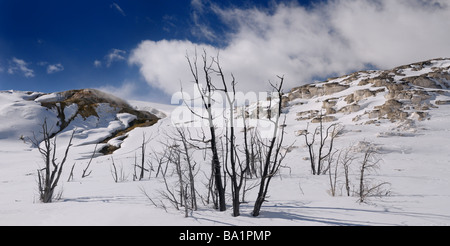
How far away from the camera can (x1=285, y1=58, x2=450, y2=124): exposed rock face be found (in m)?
42.2

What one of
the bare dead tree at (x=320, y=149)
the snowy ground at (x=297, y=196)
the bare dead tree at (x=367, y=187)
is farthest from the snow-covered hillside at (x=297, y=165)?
the bare dead tree at (x=320, y=149)

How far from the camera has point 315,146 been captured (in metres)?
34.1

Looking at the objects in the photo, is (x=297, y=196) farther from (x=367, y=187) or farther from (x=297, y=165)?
(x=297, y=165)

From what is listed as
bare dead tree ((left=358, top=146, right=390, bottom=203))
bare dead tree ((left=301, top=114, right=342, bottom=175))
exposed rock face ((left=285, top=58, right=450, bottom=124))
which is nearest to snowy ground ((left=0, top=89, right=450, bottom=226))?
bare dead tree ((left=358, top=146, right=390, bottom=203))

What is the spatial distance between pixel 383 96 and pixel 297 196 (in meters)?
49.5

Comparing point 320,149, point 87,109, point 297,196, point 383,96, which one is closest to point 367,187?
point 297,196

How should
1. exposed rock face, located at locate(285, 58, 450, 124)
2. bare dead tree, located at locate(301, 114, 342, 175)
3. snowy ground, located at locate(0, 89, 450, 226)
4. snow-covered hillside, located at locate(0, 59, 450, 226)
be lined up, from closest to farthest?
snowy ground, located at locate(0, 89, 450, 226)
snow-covered hillside, located at locate(0, 59, 450, 226)
bare dead tree, located at locate(301, 114, 342, 175)
exposed rock face, located at locate(285, 58, 450, 124)

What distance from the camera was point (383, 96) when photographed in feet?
163

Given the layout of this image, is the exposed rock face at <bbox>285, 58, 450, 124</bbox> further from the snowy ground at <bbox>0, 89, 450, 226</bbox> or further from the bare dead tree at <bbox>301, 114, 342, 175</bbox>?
the bare dead tree at <bbox>301, 114, 342, 175</bbox>

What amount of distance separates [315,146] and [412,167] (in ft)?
45.2

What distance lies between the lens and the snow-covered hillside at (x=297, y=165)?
21.9 ft

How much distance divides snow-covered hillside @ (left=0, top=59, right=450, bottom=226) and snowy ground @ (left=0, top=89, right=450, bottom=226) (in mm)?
49
